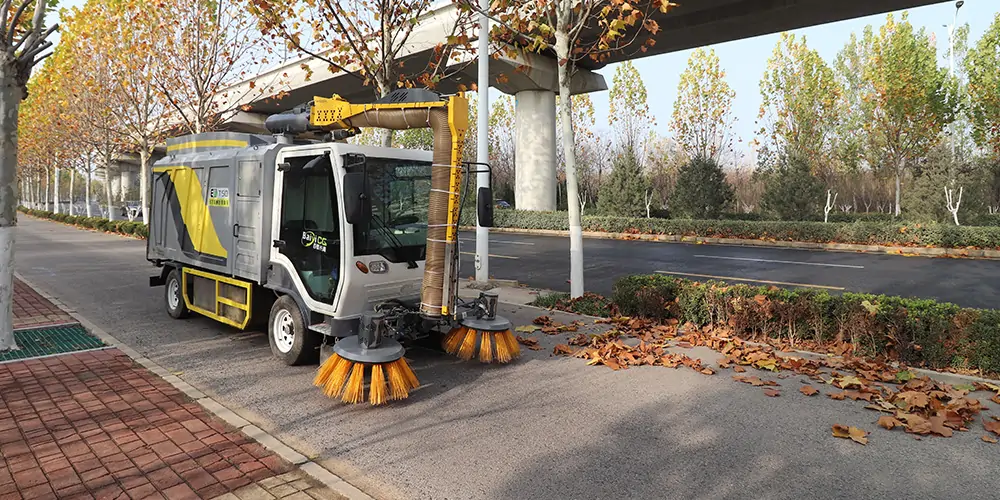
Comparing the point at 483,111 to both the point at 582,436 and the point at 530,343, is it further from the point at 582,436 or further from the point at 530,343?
the point at 582,436

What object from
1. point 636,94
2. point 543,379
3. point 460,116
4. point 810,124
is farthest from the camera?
point 636,94

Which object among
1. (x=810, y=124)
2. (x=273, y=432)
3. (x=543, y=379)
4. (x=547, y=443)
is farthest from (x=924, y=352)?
(x=810, y=124)

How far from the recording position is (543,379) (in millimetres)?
5773

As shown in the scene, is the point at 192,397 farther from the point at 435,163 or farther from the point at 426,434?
the point at 435,163

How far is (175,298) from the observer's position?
27.6 feet

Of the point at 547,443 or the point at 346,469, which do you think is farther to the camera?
the point at 547,443

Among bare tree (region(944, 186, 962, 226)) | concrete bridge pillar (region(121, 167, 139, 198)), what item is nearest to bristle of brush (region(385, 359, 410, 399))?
bare tree (region(944, 186, 962, 226))

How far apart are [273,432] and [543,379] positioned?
258 centimetres

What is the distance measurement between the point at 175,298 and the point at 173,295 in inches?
2.8

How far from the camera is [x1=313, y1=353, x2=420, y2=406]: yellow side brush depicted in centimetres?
491

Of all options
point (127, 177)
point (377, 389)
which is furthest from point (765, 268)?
point (127, 177)

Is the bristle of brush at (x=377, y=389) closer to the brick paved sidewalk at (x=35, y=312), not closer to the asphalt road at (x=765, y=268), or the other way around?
the brick paved sidewalk at (x=35, y=312)

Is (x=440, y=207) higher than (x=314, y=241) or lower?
higher

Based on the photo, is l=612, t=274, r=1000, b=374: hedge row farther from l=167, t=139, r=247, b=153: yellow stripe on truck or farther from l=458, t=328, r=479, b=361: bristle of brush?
l=167, t=139, r=247, b=153: yellow stripe on truck
